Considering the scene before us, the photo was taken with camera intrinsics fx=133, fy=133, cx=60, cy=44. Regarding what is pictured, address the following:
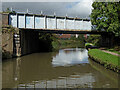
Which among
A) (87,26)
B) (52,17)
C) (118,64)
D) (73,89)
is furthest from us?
(87,26)

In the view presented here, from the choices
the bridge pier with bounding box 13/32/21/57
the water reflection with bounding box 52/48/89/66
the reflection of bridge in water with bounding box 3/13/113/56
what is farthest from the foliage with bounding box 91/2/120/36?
the bridge pier with bounding box 13/32/21/57

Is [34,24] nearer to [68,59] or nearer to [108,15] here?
[68,59]

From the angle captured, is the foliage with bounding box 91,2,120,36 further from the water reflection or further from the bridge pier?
the bridge pier

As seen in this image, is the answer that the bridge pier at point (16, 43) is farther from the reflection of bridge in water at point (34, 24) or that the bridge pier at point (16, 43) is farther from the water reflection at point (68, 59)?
the water reflection at point (68, 59)

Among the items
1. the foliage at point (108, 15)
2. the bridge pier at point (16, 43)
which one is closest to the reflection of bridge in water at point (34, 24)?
the bridge pier at point (16, 43)

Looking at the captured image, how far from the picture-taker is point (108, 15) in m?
17.5

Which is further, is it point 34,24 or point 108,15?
point 34,24

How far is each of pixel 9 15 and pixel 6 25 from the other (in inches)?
Result: 103

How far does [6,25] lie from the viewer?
18.0 metres

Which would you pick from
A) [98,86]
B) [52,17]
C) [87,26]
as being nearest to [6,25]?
[52,17]

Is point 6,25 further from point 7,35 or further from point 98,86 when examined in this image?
point 98,86

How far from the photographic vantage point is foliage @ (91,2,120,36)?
16.9m

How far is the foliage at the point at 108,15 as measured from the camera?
1688 cm

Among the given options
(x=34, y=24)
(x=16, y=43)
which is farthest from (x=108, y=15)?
(x=16, y=43)
